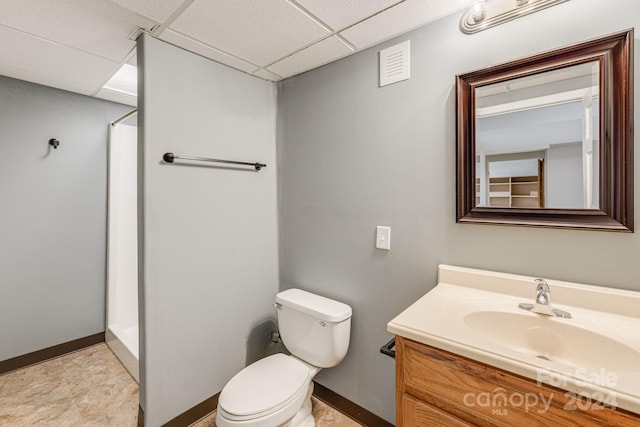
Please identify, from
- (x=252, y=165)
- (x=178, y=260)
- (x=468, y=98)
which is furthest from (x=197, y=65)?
(x=468, y=98)

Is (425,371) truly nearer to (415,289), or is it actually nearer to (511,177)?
(415,289)

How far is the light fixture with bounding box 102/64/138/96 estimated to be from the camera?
194 cm

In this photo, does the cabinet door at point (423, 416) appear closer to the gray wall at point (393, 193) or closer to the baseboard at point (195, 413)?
the gray wall at point (393, 193)

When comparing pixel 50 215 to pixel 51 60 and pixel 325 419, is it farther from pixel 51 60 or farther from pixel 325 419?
pixel 325 419

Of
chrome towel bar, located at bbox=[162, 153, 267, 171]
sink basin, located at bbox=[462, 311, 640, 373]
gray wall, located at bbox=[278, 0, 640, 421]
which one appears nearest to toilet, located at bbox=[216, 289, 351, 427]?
gray wall, located at bbox=[278, 0, 640, 421]

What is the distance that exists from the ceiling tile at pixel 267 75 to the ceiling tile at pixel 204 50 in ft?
0.18

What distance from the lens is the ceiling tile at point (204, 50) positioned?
4.78ft

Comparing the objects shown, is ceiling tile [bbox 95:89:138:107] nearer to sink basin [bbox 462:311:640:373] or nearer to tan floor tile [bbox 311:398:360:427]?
tan floor tile [bbox 311:398:360:427]

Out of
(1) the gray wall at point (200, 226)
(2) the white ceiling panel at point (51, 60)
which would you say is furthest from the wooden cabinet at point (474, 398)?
(2) the white ceiling panel at point (51, 60)

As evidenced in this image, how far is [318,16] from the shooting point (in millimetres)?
1298

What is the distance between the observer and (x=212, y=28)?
1381mm

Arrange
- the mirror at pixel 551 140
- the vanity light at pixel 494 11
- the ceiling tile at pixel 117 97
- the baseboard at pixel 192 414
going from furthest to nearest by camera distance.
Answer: the ceiling tile at pixel 117 97
the baseboard at pixel 192 414
the vanity light at pixel 494 11
the mirror at pixel 551 140

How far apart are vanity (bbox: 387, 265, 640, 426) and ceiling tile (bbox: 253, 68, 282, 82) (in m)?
1.65

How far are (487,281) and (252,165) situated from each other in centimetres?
146
